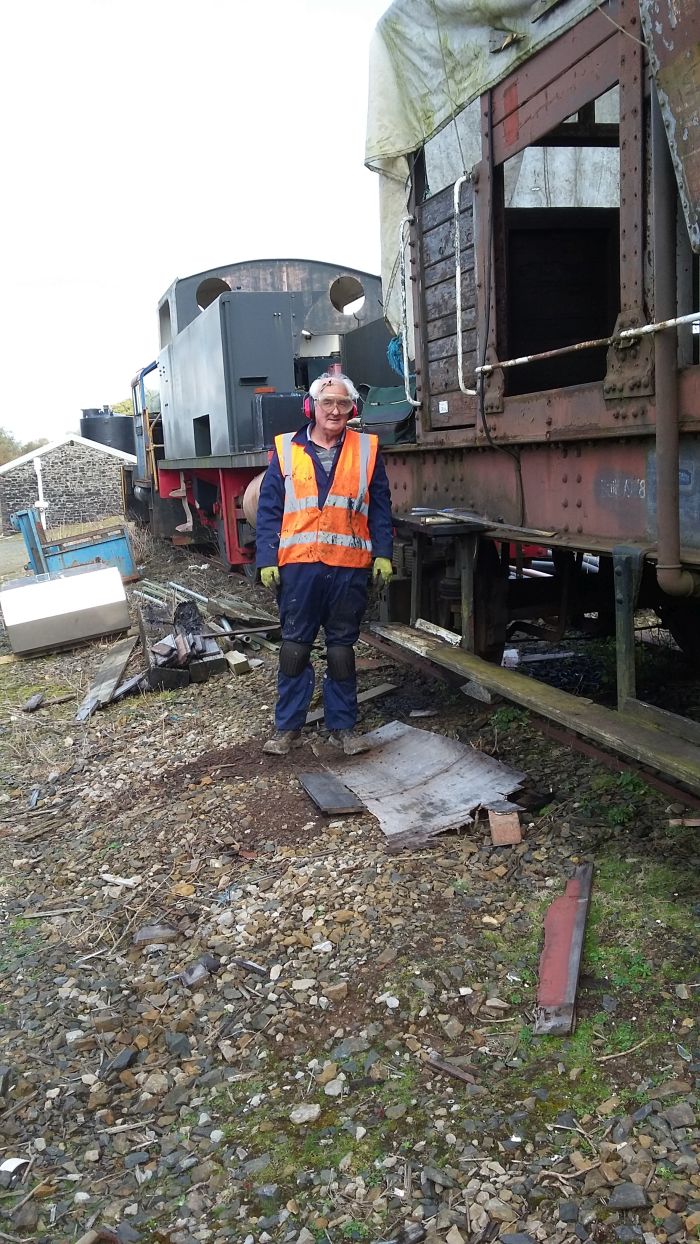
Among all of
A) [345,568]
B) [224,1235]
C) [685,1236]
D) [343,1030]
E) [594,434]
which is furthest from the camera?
[345,568]

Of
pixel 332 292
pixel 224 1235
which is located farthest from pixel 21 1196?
pixel 332 292

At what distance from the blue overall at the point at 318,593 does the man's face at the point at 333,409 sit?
0.11m

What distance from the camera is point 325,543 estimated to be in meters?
4.85

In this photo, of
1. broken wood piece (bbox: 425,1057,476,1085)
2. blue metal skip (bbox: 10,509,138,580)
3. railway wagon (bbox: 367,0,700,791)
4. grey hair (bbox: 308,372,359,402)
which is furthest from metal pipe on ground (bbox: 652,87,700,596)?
blue metal skip (bbox: 10,509,138,580)

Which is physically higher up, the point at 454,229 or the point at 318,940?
the point at 454,229

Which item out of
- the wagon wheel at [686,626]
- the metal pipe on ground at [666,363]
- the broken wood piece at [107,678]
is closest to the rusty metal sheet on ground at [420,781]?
the metal pipe on ground at [666,363]

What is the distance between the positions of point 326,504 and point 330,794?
4.89 feet

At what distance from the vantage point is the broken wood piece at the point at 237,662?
6848 mm

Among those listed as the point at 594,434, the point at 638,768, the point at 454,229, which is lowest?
the point at 638,768

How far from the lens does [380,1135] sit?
2.35 metres

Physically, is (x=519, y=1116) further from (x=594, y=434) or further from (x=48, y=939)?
(x=594, y=434)

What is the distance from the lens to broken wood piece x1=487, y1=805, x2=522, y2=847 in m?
3.73

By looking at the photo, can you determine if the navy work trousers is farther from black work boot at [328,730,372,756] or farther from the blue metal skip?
the blue metal skip

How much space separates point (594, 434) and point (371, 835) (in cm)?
194
